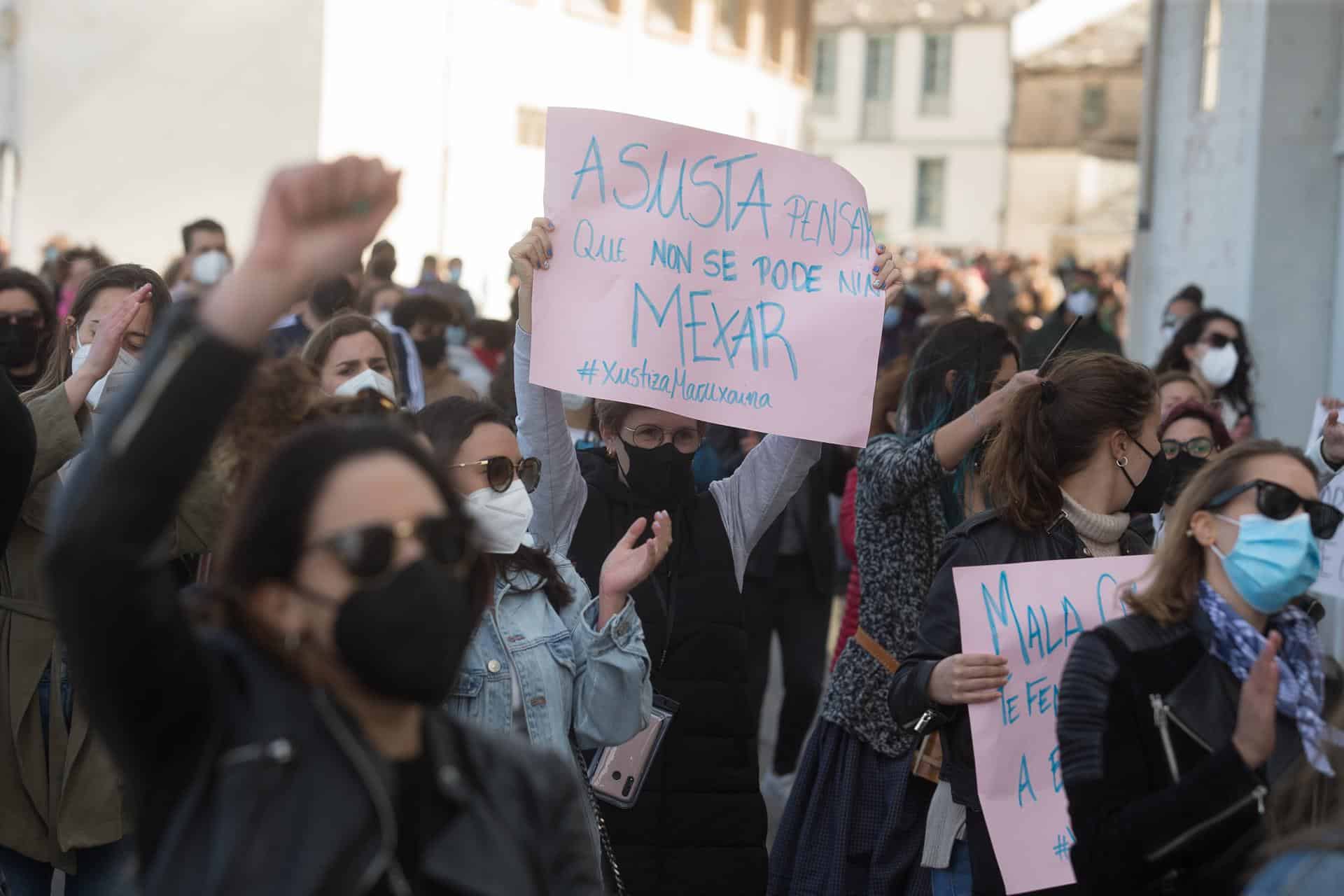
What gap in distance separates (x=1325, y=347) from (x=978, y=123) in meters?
53.4

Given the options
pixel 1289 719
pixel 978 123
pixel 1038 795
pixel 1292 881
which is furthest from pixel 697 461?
pixel 978 123

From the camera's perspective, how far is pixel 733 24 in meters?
37.1

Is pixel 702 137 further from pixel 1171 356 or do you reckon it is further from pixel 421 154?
pixel 421 154

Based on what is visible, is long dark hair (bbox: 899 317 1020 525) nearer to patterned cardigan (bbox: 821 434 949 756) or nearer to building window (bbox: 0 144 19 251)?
patterned cardigan (bbox: 821 434 949 756)

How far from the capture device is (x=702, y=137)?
4.73m

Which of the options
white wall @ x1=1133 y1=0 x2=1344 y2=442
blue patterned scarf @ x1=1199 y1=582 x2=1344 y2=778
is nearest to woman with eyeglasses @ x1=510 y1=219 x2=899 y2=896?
blue patterned scarf @ x1=1199 y1=582 x2=1344 y2=778

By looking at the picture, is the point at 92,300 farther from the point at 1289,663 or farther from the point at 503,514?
the point at 1289,663

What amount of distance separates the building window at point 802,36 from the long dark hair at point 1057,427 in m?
38.1

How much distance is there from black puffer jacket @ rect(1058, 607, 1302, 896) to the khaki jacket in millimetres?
2542

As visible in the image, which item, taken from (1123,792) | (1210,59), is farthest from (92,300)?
(1210,59)

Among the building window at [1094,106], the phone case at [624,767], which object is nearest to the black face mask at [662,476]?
the phone case at [624,767]

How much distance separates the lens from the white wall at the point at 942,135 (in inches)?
2461

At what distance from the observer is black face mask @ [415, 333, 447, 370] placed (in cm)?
849

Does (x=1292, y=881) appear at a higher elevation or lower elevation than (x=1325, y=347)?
lower
